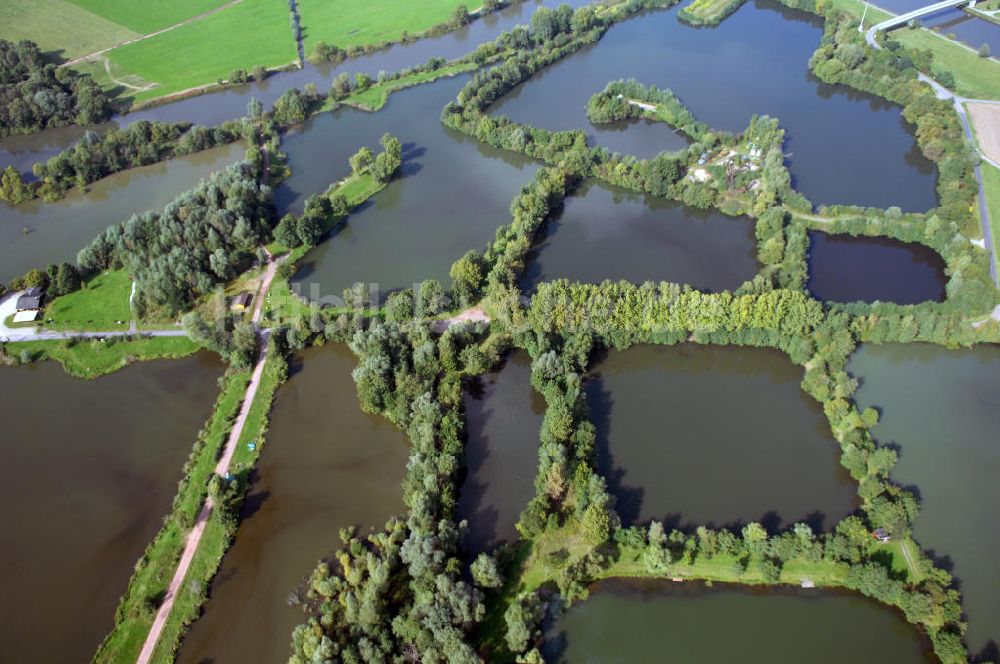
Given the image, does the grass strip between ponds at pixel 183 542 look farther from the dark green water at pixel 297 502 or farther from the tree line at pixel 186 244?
the tree line at pixel 186 244

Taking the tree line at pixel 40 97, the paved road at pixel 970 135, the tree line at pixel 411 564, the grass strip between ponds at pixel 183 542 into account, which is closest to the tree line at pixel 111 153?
the tree line at pixel 40 97

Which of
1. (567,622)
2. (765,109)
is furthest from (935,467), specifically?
(765,109)

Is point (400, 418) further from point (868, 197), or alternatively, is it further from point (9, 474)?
point (868, 197)

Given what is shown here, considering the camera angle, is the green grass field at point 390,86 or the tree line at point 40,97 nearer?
the tree line at point 40,97

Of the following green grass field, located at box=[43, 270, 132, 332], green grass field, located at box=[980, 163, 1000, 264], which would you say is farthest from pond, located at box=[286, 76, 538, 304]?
green grass field, located at box=[980, 163, 1000, 264]

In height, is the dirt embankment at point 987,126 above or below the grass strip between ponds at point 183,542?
above

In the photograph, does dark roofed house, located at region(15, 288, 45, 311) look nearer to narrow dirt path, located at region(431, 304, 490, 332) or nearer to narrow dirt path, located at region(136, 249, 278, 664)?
narrow dirt path, located at region(136, 249, 278, 664)
